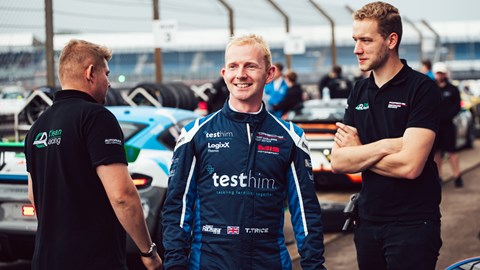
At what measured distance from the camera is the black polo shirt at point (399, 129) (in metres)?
4.18

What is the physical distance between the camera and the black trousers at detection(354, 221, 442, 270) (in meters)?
4.12

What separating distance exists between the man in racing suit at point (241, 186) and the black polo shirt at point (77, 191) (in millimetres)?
352

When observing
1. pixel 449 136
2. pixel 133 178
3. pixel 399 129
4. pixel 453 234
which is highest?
pixel 399 129

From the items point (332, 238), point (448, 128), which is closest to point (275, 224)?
point (332, 238)

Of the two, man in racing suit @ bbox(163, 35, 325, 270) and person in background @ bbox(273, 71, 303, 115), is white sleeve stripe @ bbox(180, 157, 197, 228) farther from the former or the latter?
person in background @ bbox(273, 71, 303, 115)

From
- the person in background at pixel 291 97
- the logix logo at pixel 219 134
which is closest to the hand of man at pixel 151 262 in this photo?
the logix logo at pixel 219 134

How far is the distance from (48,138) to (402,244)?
1.66 m

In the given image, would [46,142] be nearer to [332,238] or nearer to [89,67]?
[89,67]

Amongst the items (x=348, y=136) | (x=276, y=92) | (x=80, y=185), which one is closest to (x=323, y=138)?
(x=276, y=92)

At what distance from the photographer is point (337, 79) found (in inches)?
740

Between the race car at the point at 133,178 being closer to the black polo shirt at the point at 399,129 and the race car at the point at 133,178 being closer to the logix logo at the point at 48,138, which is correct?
the logix logo at the point at 48,138

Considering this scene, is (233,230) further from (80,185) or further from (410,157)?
(410,157)

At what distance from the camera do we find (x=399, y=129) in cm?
430

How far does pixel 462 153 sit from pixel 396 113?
49.1ft
